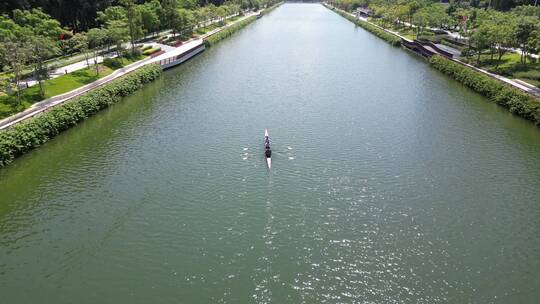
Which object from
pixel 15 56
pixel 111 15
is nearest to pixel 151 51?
pixel 111 15

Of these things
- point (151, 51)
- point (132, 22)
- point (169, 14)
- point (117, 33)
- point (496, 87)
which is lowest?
point (496, 87)

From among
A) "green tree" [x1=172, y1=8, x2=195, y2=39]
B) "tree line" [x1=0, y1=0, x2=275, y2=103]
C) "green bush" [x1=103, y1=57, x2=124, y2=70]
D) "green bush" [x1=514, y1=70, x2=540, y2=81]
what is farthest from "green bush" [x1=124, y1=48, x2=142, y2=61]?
"green bush" [x1=514, y1=70, x2=540, y2=81]

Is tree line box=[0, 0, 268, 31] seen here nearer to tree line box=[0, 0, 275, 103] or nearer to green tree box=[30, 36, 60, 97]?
tree line box=[0, 0, 275, 103]

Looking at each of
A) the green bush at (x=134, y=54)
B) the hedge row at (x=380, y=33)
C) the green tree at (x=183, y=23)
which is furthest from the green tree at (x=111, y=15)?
the hedge row at (x=380, y=33)

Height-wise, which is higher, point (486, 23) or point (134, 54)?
point (486, 23)

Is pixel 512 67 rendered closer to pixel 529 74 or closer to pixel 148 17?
pixel 529 74

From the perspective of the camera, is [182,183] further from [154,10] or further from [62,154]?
[154,10]

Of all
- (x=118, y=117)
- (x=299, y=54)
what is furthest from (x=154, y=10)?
(x=118, y=117)

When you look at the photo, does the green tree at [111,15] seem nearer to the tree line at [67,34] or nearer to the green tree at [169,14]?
the tree line at [67,34]
